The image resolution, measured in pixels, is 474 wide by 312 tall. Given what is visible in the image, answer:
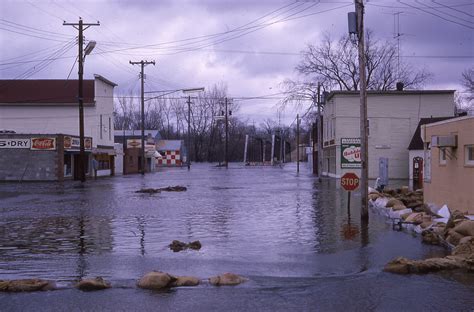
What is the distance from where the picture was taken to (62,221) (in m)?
17.5

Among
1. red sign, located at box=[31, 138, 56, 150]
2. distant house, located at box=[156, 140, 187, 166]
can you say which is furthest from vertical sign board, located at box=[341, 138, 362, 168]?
distant house, located at box=[156, 140, 187, 166]

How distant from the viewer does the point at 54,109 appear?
181 feet

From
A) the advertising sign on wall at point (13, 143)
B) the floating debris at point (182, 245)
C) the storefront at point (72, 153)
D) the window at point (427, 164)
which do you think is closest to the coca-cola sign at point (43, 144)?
the advertising sign on wall at point (13, 143)

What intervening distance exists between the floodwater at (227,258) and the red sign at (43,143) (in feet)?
79.6

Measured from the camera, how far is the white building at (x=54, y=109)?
55.0 meters

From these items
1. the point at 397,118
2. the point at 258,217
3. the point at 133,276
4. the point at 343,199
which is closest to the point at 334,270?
the point at 133,276

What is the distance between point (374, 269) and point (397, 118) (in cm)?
3948

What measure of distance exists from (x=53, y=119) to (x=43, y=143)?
11.4 m

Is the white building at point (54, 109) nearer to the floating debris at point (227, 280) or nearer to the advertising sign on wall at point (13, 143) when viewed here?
the advertising sign on wall at point (13, 143)

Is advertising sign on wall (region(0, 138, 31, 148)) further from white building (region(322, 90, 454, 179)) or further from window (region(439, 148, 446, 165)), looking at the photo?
window (region(439, 148, 446, 165))

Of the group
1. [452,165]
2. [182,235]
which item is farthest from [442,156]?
[182,235]

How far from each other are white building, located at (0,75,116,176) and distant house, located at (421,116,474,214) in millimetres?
39194

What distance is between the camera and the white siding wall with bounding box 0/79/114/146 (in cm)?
5512

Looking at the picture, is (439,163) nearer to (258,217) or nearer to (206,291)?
(258,217)
